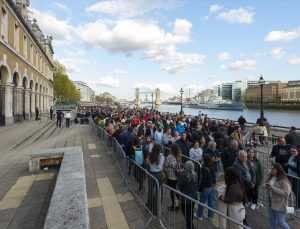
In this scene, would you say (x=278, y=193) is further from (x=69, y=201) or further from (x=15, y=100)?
(x=15, y=100)

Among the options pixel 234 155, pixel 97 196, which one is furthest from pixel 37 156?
pixel 234 155

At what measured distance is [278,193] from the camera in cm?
444

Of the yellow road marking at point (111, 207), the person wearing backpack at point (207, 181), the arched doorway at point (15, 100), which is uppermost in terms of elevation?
the arched doorway at point (15, 100)

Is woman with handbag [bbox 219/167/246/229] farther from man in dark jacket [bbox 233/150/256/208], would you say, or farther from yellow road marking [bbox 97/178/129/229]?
yellow road marking [bbox 97/178/129/229]

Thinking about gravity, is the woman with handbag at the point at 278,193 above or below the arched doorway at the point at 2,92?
below

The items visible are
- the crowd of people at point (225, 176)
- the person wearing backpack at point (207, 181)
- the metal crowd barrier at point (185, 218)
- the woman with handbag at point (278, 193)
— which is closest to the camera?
the crowd of people at point (225, 176)

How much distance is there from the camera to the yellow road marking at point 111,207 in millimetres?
4965

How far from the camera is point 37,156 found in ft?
26.1

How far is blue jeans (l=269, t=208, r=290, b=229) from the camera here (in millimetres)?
4480

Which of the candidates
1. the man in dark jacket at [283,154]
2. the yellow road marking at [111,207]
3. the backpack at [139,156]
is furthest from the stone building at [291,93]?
the yellow road marking at [111,207]

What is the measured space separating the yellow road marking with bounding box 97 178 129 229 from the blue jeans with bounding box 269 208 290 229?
9.54 feet

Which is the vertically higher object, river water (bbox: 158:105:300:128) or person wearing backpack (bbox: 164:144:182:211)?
person wearing backpack (bbox: 164:144:182:211)

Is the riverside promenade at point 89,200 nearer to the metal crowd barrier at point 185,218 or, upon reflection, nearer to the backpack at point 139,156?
the metal crowd barrier at point 185,218

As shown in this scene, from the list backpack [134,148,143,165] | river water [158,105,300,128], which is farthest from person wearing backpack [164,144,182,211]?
river water [158,105,300,128]
